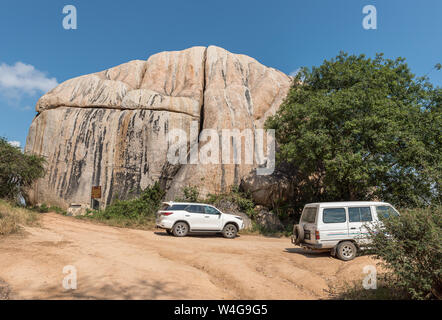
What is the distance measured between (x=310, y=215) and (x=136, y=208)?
515 inches

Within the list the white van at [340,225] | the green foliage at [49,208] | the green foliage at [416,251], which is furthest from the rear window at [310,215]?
the green foliage at [49,208]

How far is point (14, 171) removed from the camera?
17062 mm

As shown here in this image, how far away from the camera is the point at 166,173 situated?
2239 centimetres

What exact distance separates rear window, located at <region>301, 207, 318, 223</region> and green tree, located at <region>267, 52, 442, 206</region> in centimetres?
466

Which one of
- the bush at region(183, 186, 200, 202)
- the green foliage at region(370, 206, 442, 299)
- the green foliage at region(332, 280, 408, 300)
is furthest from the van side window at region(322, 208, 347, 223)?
the bush at region(183, 186, 200, 202)

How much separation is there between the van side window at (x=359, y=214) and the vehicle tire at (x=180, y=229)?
729cm

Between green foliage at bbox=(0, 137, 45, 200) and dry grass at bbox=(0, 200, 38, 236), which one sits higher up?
green foliage at bbox=(0, 137, 45, 200)

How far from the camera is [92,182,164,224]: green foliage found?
1840cm

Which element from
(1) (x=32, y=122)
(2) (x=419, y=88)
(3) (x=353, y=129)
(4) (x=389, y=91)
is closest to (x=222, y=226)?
(3) (x=353, y=129)

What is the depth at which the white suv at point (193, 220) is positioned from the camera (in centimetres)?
1331

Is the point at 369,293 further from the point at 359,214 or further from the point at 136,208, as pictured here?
the point at 136,208

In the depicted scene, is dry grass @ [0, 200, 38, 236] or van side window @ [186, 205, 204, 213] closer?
dry grass @ [0, 200, 38, 236]

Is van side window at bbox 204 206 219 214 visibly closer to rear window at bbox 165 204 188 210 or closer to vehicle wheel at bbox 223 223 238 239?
vehicle wheel at bbox 223 223 238 239

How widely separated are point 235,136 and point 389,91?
10717 mm
